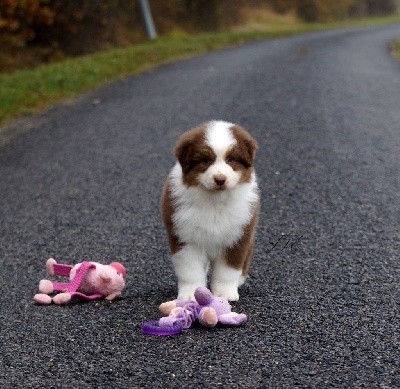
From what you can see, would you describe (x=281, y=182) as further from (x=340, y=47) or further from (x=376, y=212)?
(x=340, y=47)

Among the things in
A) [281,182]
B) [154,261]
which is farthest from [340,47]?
[154,261]

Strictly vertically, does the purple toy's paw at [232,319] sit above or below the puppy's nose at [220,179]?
below

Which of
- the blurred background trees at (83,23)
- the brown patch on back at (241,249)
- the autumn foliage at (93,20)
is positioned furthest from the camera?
the autumn foliage at (93,20)

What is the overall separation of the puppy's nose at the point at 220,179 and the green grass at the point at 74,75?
25.4 feet

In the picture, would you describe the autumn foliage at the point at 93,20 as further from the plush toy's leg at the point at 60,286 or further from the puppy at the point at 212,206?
the puppy at the point at 212,206

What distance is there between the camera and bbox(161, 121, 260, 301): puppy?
15.4 ft

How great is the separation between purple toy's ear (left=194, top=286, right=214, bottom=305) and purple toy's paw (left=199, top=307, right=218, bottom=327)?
0.11 m

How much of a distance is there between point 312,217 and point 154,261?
171 centimetres

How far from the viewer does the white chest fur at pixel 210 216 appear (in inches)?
190

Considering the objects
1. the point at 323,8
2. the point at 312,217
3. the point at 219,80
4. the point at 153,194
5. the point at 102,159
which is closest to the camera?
the point at 312,217

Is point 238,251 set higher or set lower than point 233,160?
lower

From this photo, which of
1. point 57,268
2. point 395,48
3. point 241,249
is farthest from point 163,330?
point 395,48

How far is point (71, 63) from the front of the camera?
687 inches

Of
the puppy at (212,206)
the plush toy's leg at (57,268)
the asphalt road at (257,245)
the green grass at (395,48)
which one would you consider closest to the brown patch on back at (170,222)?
the puppy at (212,206)
